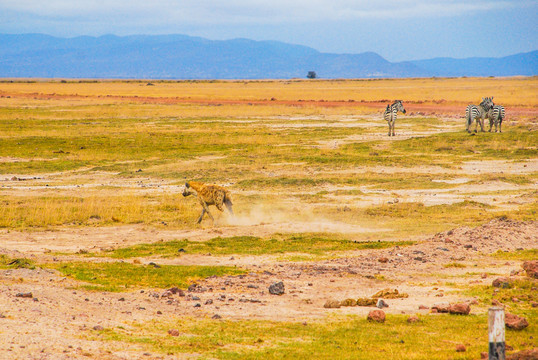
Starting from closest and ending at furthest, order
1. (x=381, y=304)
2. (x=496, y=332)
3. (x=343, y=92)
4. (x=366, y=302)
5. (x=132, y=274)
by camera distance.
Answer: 1. (x=496, y=332)
2. (x=381, y=304)
3. (x=366, y=302)
4. (x=132, y=274)
5. (x=343, y=92)

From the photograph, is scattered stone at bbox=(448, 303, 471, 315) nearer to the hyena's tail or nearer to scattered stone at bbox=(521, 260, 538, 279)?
scattered stone at bbox=(521, 260, 538, 279)

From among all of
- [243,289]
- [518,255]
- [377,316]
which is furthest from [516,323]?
[518,255]

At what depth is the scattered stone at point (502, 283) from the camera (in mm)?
12797

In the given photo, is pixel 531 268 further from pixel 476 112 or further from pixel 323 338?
pixel 476 112

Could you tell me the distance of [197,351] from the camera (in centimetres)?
934

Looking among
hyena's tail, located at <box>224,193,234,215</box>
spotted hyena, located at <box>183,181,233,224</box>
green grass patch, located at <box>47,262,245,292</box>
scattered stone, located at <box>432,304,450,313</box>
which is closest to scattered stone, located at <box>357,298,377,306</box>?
scattered stone, located at <box>432,304,450,313</box>

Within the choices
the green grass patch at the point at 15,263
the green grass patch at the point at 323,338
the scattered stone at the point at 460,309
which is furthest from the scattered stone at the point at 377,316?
the green grass patch at the point at 15,263

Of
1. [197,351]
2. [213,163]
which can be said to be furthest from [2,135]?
[197,351]

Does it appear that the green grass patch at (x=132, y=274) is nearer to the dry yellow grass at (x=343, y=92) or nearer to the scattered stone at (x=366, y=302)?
the scattered stone at (x=366, y=302)

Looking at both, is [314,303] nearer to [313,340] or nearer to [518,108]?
[313,340]

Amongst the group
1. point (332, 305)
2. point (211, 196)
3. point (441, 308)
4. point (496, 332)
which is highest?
point (496, 332)

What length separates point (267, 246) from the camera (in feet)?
58.0

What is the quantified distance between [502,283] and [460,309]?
2.11 meters

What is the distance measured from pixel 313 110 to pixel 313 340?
5929 cm
